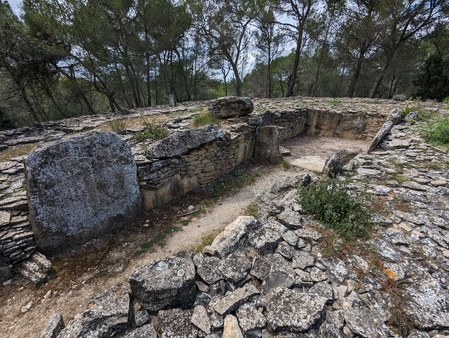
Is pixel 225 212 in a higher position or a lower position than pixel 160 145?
lower

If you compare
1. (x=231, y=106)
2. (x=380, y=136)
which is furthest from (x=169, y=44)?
(x=380, y=136)

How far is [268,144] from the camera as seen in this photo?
24.2 feet

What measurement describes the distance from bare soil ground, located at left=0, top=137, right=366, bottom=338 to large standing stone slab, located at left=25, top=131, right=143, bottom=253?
35 centimetres

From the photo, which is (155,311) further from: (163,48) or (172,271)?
(163,48)

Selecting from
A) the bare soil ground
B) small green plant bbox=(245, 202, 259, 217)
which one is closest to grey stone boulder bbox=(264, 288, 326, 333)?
the bare soil ground

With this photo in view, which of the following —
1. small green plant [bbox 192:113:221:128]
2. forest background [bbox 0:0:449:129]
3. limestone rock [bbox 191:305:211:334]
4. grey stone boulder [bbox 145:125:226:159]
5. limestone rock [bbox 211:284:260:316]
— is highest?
forest background [bbox 0:0:449:129]

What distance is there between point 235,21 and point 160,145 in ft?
52.9

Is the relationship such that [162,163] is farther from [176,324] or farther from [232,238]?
[176,324]

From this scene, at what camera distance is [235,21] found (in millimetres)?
16172

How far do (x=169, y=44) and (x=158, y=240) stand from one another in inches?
635

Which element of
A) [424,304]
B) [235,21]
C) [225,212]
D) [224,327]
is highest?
[235,21]

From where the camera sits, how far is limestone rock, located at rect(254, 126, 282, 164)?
7.32 meters

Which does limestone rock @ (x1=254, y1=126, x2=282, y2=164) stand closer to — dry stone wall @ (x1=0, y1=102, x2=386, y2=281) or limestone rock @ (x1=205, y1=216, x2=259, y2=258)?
dry stone wall @ (x1=0, y1=102, x2=386, y2=281)

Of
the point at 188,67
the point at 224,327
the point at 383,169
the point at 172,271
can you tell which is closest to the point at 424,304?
the point at 224,327
